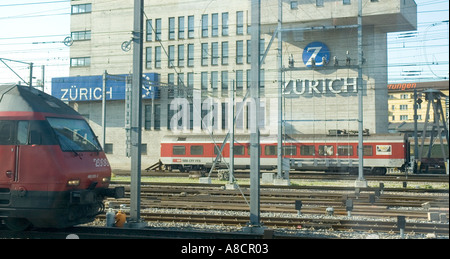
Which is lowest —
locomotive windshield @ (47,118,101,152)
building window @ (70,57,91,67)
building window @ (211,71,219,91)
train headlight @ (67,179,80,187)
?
train headlight @ (67,179,80,187)

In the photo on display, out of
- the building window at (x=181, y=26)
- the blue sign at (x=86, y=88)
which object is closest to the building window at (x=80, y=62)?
the blue sign at (x=86, y=88)

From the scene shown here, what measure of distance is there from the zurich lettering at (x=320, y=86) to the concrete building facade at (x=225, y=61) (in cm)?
6

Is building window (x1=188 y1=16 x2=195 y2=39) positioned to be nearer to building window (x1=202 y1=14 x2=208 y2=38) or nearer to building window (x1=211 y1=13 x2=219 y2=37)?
building window (x1=202 y1=14 x2=208 y2=38)

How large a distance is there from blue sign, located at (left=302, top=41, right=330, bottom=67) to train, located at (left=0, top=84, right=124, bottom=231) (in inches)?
821

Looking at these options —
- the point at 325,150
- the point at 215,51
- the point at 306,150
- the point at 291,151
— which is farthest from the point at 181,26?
the point at 325,150

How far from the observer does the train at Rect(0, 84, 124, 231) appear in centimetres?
841

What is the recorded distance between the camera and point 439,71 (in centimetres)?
1195

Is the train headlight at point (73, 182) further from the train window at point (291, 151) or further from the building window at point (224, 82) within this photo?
the train window at point (291, 151)

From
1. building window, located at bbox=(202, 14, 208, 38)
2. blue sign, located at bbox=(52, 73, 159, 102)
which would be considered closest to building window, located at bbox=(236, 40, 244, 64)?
building window, located at bbox=(202, 14, 208, 38)

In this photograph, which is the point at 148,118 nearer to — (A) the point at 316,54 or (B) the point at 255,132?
(A) the point at 316,54

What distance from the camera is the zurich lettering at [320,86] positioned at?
26.8 metres

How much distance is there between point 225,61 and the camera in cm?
2092

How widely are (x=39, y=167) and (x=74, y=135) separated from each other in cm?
110
